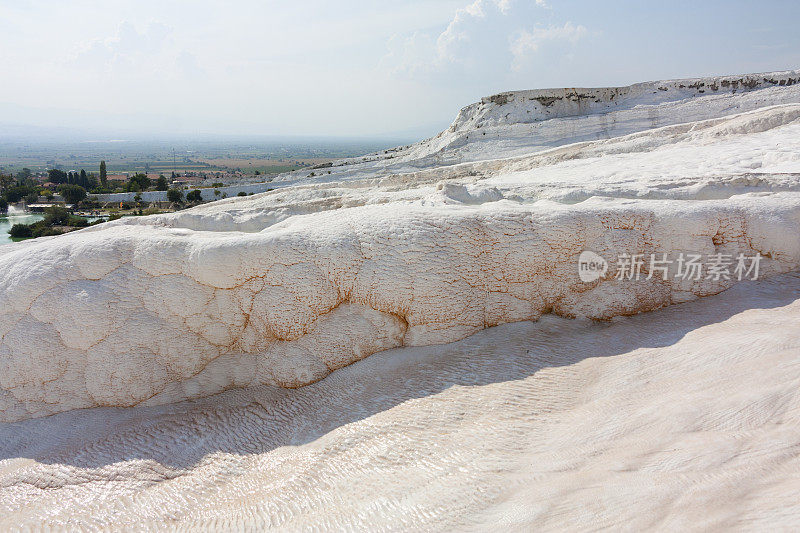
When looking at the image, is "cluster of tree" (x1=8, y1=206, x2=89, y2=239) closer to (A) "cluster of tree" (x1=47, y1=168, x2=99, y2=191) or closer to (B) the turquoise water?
(B) the turquoise water

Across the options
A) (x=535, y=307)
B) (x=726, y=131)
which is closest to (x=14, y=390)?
(x=535, y=307)

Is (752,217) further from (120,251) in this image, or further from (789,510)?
(120,251)

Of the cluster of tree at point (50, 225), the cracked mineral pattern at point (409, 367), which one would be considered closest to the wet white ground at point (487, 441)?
the cracked mineral pattern at point (409, 367)

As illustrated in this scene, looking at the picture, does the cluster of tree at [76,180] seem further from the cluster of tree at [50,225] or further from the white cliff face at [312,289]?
the white cliff face at [312,289]

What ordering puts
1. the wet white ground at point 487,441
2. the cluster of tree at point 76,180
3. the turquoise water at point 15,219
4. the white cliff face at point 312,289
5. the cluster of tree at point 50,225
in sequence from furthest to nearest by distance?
1. the cluster of tree at point 76,180
2. the turquoise water at point 15,219
3. the cluster of tree at point 50,225
4. the white cliff face at point 312,289
5. the wet white ground at point 487,441

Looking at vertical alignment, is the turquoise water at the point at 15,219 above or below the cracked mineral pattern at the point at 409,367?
above

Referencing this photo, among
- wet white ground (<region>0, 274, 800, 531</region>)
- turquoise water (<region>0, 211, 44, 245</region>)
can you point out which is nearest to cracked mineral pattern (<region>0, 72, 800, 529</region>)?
wet white ground (<region>0, 274, 800, 531</region>)
